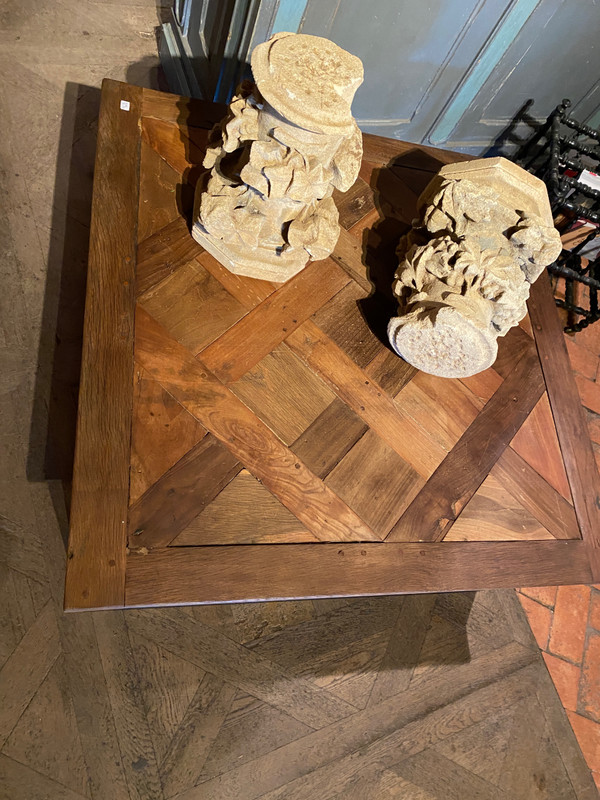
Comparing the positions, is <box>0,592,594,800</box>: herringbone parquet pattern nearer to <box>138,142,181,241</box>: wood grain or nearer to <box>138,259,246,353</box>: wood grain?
<box>138,259,246,353</box>: wood grain

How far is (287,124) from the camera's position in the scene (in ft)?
3.76

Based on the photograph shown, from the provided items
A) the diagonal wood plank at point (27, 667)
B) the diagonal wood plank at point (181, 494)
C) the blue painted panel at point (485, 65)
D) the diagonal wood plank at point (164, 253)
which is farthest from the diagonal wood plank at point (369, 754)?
the blue painted panel at point (485, 65)

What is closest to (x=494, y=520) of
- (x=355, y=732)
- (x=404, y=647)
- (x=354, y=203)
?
(x=404, y=647)

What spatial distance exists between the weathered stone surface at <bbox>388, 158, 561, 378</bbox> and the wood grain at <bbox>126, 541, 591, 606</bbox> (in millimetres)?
486

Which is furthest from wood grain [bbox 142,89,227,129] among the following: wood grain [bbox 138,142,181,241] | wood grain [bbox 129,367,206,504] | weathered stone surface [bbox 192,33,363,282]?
wood grain [bbox 129,367,206,504]

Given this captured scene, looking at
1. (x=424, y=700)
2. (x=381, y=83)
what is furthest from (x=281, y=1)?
(x=424, y=700)

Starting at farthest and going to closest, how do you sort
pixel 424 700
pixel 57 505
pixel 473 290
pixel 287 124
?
pixel 424 700
pixel 57 505
pixel 473 290
pixel 287 124

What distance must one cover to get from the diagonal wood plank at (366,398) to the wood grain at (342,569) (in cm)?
23

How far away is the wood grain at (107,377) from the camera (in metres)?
1.14

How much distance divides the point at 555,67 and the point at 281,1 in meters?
1.02

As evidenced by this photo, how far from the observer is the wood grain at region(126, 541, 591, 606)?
1.17 m

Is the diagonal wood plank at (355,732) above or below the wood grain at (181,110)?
below

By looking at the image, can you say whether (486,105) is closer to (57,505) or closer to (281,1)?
(281,1)

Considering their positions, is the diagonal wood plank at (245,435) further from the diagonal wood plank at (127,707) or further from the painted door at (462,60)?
the painted door at (462,60)
